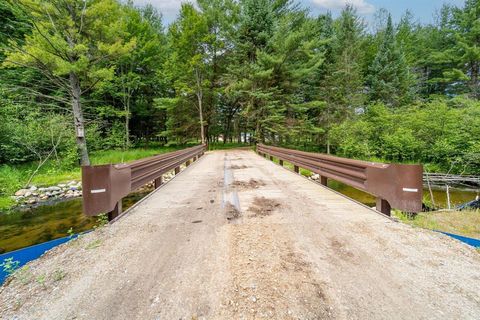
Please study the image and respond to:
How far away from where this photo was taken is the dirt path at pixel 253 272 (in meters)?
1.45

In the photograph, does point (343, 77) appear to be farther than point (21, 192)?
Yes

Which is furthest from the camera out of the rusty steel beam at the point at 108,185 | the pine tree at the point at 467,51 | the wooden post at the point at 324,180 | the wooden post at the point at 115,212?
the pine tree at the point at 467,51

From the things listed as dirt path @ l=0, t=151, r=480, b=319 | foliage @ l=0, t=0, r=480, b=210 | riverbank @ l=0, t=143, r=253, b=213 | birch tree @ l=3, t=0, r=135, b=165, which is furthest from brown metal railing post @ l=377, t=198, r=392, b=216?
birch tree @ l=3, t=0, r=135, b=165

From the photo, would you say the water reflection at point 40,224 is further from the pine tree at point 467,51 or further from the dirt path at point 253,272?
the pine tree at point 467,51

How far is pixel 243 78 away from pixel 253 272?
1908cm

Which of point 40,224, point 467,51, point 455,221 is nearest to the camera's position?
point 455,221

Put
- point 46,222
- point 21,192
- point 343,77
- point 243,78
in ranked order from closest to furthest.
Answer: point 46,222 < point 21,192 < point 243,78 < point 343,77

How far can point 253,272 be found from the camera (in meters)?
1.85

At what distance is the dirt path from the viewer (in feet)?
4.75

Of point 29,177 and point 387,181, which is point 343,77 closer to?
point 387,181

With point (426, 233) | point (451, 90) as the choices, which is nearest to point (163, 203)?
point (426, 233)

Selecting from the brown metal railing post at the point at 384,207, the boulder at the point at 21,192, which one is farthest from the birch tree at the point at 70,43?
the brown metal railing post at the point at 384,207

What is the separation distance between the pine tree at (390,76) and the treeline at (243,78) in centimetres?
12

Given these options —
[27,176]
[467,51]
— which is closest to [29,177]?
[27,176]
